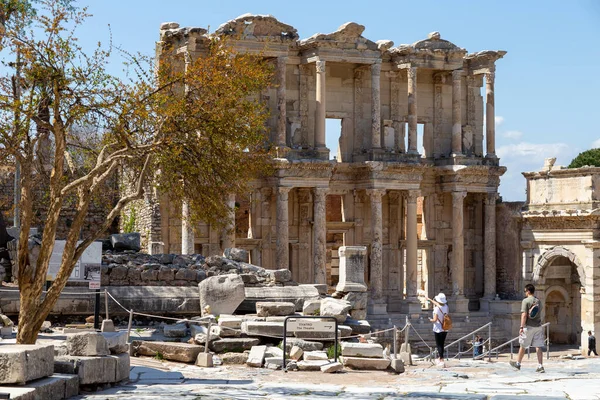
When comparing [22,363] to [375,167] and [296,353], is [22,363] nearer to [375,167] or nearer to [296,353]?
[296,353]

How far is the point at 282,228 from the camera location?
118 feet

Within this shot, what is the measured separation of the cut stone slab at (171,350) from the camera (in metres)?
15.9

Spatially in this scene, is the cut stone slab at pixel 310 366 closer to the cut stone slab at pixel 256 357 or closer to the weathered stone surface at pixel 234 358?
the cut stone slab at pixel 256 357

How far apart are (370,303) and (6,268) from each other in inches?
716

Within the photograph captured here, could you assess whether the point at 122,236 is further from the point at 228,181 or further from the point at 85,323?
the point at 228,181

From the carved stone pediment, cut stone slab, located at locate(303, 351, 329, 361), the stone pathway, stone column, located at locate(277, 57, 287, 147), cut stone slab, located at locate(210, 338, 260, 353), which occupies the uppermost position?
the carved stone pediment

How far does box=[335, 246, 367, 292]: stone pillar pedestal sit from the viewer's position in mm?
20406

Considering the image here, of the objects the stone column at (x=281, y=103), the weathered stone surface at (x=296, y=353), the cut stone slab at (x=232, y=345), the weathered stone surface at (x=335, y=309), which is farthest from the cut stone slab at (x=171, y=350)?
the stone column at (x=281, y=103)

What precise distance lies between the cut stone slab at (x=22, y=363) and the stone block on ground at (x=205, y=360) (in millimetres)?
4217

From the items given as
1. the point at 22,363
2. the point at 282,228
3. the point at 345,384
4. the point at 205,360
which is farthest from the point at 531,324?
the point at 282,228

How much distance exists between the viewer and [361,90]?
39156 millimetres

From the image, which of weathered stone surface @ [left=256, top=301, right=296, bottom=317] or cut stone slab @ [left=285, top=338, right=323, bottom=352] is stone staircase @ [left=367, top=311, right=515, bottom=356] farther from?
cut stone slab @ [left=285, top=338, right=323, bottom=352]

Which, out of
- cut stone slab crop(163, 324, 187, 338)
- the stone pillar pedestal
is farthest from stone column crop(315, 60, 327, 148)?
cut stone slab crop(163, 324, 187, 338)

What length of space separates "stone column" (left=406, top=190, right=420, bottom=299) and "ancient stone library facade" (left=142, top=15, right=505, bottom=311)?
0.05 m
